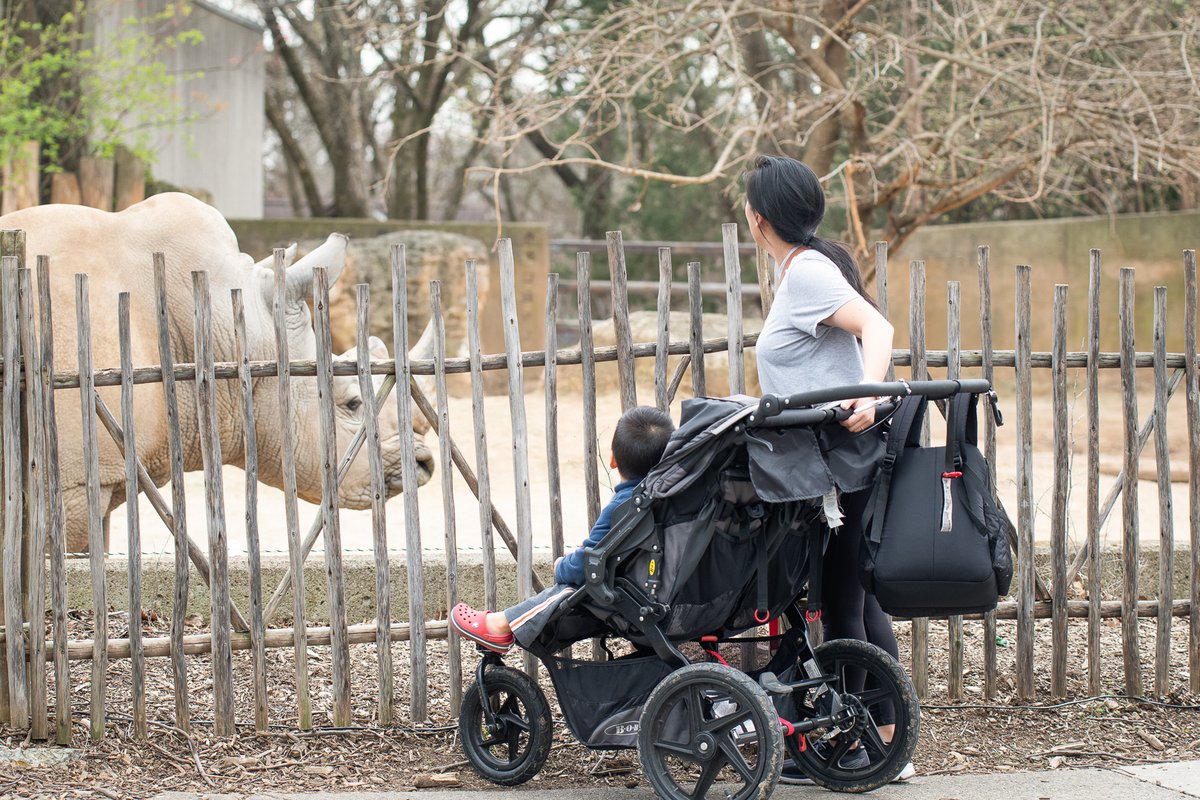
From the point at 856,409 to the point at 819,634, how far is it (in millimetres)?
1347

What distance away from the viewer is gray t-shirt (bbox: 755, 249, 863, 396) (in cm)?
373

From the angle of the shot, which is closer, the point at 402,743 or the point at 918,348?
the point at 402,743

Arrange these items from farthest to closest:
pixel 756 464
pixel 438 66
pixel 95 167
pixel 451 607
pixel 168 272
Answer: pixel 438 66 → pixel 95 167 → pixel 168 272 → pixel 451 607 → pixel 756 464

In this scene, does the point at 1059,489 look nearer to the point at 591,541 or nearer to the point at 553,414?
the point at 553,414

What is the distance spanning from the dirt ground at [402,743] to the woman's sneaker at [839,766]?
0.37 metres

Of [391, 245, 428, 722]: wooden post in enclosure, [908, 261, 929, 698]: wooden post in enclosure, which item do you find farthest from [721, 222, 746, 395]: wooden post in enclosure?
[391, 245, 428, 722]: wooden post in enclosure

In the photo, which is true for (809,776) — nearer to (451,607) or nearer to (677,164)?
(451,607)

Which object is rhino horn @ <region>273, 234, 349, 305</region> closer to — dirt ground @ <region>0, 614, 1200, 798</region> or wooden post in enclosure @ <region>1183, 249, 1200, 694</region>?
dirt ground @ <region>0, 614, 1200, 798</region>

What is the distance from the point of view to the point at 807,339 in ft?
12.6

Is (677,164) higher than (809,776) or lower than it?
higher

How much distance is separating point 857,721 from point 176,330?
3023mm

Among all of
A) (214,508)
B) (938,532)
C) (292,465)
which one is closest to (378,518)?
(292,465)

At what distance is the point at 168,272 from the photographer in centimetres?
514

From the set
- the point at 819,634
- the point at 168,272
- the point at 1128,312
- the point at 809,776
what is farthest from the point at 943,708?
the point at 168,272
